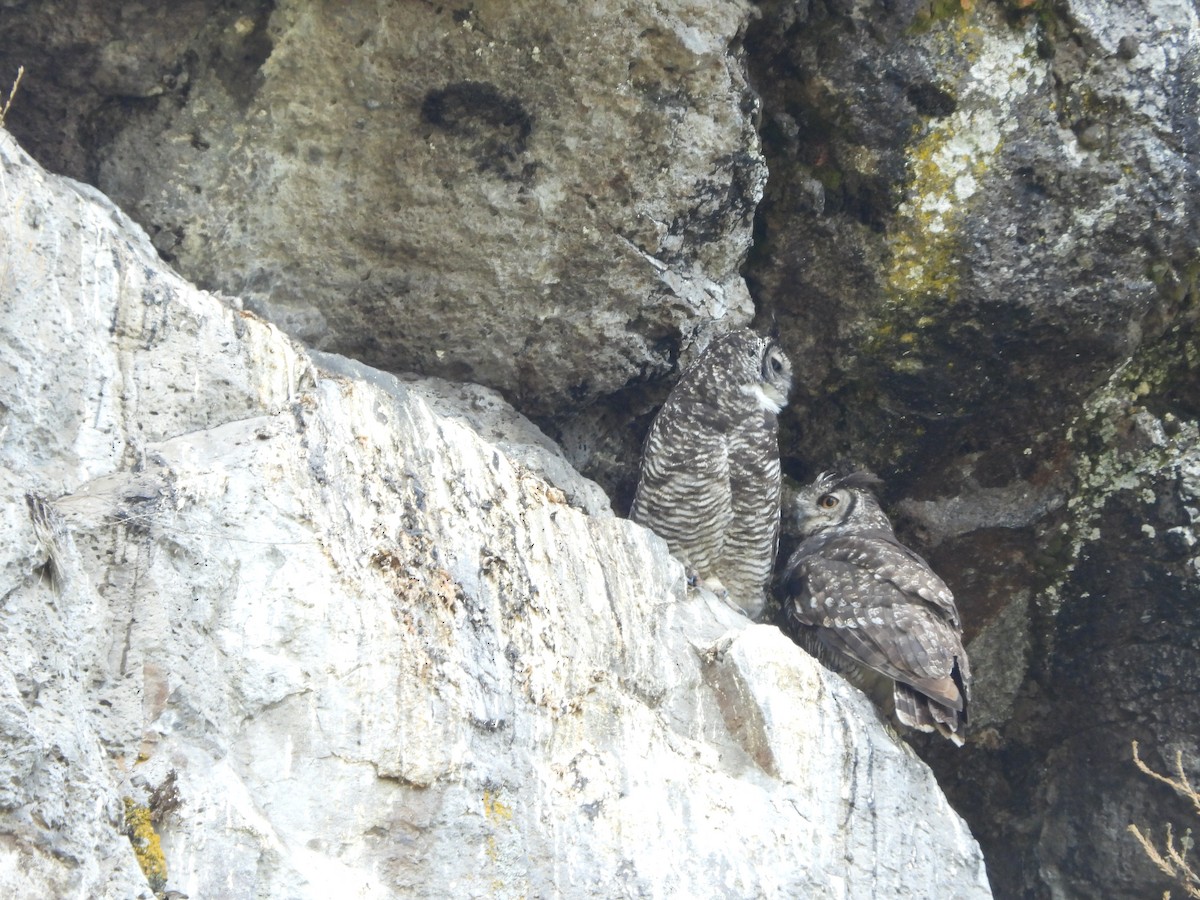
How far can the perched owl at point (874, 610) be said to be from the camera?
4008mm

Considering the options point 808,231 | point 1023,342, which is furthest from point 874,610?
point 808,231

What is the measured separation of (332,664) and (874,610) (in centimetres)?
200

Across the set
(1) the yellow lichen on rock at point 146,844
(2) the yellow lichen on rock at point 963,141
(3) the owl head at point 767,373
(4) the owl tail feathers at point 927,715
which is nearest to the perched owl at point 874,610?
(4) the owl tail feathers at point 927,715

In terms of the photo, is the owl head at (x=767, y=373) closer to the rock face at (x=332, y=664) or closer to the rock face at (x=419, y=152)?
the rock face at (x=419, y=152)

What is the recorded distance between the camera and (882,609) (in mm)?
4273

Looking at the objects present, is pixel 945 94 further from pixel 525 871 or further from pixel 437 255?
pixel 525 871

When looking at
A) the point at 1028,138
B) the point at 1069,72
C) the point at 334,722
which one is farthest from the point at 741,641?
the point at 1069,72

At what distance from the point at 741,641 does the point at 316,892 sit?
1.56 m

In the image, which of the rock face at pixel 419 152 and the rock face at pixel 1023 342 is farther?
the rock face at pixel 1023 342

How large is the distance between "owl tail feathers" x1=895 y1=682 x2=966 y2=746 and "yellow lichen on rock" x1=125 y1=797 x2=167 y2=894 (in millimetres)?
2258

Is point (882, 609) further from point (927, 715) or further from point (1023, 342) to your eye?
point (1023, 342)

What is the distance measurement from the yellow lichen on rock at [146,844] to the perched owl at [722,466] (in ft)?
7.46

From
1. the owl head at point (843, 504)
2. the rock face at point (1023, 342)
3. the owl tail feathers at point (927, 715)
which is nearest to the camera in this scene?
the owl tail feathers at point (927, 715)

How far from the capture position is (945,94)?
434 cm
